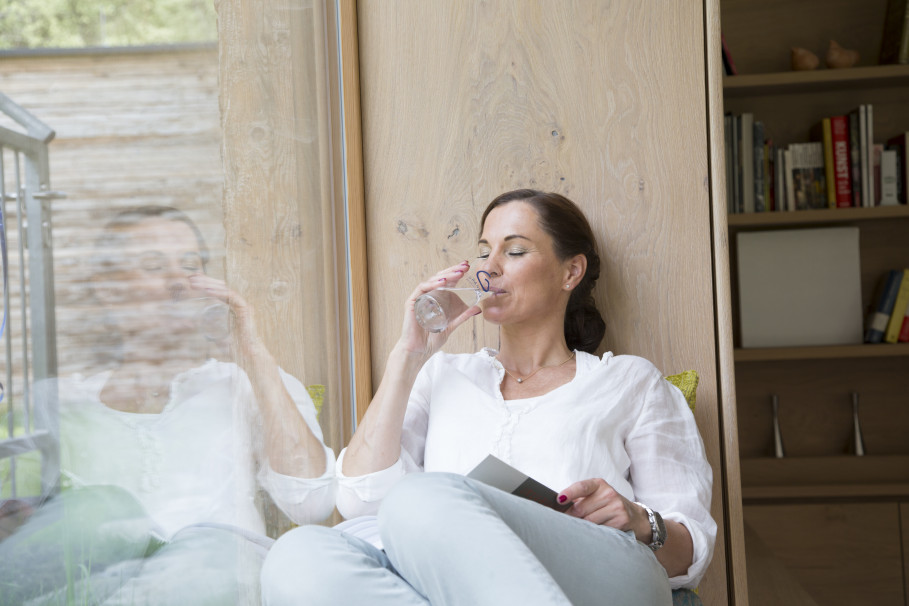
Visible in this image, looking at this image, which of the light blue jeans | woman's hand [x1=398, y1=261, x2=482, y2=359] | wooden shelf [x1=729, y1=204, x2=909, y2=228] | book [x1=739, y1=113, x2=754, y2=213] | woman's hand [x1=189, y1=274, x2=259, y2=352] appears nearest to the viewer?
woman's hand [x1=189, y1=274, x2=259, y2=352]

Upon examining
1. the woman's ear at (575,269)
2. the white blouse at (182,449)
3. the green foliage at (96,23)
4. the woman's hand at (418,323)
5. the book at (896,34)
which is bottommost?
the white blouse at (182,449)

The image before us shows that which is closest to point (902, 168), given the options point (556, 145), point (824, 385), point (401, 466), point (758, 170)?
point (758, 170)

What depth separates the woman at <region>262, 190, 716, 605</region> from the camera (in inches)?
35.6

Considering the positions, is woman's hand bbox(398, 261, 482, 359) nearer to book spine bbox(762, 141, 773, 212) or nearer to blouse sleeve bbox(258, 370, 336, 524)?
blouse sleeve bbox(258, 370, 336, 524)

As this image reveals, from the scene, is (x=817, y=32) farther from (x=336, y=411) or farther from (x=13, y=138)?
(x=13, y=138)

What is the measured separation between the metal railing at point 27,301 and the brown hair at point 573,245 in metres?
1.09

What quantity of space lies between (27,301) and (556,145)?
1.29 meters

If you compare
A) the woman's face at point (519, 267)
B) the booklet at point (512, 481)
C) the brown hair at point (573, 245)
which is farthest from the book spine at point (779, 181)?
the booklet at point (512, 481)

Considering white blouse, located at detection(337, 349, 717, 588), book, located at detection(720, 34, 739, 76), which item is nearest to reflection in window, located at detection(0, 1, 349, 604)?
white blouse, located at detection(337, 349, 717, 588)

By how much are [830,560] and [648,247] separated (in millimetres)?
1346

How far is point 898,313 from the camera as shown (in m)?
2.32

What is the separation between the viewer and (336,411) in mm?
1464

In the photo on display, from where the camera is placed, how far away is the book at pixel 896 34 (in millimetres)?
2277

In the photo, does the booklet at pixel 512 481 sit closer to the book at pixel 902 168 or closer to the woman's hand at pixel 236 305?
the woman's hand at pixel 236 305
